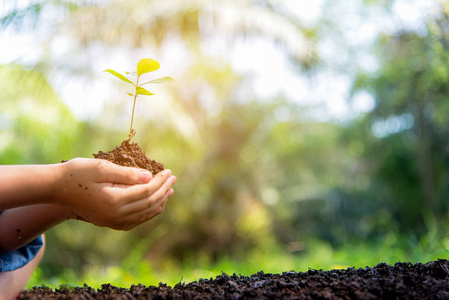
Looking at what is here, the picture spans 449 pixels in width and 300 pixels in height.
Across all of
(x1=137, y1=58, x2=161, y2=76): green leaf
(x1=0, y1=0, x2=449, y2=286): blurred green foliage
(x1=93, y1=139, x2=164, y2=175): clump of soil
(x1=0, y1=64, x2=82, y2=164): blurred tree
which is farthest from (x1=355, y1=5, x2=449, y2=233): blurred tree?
(x1=0, y1=64, x2=82, y2=164): blurred tree

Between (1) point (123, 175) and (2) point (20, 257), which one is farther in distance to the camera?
(2) point (20, 257)

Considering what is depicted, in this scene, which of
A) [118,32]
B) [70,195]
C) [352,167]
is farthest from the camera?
[352,167]

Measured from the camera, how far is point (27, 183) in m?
0.86

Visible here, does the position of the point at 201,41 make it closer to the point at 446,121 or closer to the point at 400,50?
the point at 400,50

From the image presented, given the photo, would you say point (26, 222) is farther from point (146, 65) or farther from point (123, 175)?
point (146, 65)

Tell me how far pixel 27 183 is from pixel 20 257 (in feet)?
1.80

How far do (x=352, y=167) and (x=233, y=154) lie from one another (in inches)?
121

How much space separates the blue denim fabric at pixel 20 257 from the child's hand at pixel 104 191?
19.5 inches

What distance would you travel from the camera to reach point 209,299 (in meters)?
0.88

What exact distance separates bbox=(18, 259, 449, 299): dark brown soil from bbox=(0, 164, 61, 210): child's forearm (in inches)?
10.4

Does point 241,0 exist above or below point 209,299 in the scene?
above

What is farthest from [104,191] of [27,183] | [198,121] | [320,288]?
[198,121]

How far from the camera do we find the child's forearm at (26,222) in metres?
1.09

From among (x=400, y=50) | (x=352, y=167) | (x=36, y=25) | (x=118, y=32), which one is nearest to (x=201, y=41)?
(x=118, y=32)
